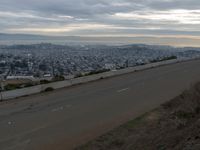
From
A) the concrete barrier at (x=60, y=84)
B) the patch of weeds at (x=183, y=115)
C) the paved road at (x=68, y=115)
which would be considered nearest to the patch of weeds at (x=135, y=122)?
the paved road at (x=68, y=115)

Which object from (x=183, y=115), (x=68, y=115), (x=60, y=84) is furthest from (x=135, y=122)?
(x=60, y=84)

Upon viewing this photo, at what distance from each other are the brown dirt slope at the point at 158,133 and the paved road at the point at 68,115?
690mm

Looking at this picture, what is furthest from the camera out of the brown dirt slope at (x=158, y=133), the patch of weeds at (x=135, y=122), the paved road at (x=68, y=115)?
the patch of weeds at (x=135, y=122)

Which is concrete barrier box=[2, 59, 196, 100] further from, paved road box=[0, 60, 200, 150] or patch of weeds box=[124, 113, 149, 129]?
patch of weeds box=[124, 113, 149, 129]

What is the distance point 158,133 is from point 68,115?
22.6ft

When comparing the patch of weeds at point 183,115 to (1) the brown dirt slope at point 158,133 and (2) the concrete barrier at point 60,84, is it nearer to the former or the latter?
(1) the brown dirt slope at point 158,133

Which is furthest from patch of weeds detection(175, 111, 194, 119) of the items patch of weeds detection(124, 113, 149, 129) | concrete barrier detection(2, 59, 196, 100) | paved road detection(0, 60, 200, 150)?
concrete barrier detection(2, 59, 196, 100)

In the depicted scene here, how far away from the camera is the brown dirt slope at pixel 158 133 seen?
927 cm

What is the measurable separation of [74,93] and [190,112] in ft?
45.5

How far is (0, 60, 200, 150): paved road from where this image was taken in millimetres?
13117

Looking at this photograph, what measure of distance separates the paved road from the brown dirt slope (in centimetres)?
69

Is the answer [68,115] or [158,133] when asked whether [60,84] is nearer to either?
[68,115]

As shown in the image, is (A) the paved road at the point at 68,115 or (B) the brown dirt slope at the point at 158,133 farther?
(A) the paved road at the point at 68,115

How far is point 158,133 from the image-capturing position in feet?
39.5
